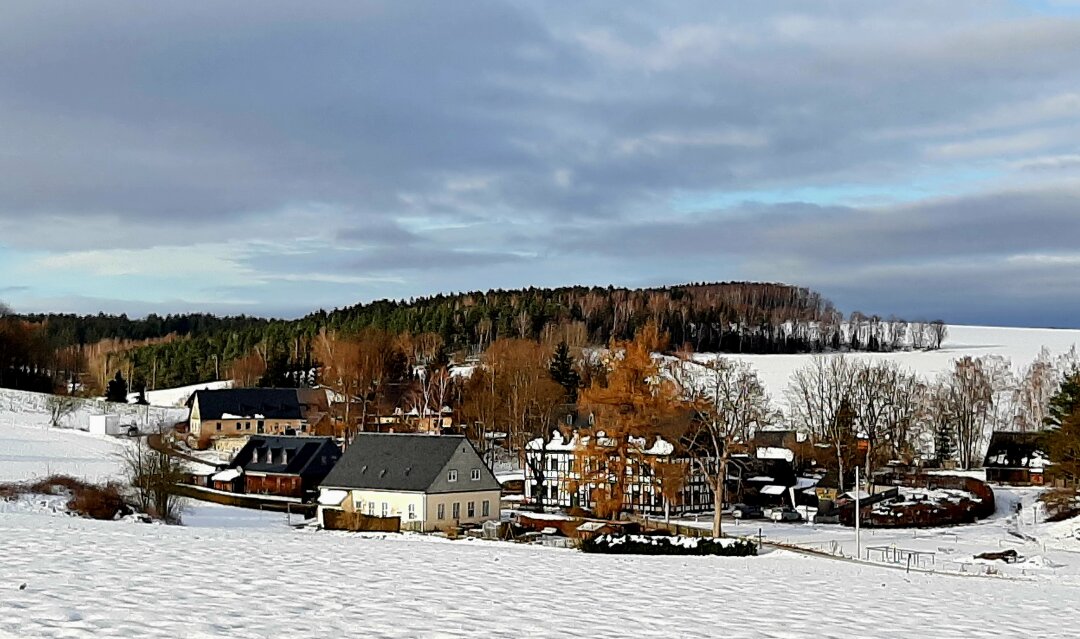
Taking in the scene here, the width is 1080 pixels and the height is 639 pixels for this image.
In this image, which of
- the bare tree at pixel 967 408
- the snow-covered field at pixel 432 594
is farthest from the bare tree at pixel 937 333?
the snow-covered field at pixel 432 594

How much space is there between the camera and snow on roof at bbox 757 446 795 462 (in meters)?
61.1

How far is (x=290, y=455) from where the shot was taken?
57844 millimetres

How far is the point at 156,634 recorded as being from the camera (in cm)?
763

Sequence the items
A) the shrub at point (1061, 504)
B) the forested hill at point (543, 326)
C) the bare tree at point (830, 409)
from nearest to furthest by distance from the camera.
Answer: the shrub at point (1061, 504) → the bare tree at point (830, 409) → the forested hill at point (543, 326)

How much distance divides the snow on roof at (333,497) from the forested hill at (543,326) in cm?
6915

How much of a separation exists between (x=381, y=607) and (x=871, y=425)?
5875 cm

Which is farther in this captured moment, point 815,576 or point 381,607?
point 815,576

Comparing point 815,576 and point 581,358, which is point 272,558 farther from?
point 581,358

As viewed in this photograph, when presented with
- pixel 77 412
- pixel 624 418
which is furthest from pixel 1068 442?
pixel 77 412

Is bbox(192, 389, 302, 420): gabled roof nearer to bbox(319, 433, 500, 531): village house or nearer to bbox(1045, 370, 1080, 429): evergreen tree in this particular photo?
bbox(319, 433, 500, 531): village house

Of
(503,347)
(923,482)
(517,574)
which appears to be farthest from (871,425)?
(517,574)

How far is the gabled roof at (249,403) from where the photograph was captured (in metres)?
78.4

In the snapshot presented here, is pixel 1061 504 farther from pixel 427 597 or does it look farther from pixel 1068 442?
pixel 427 597

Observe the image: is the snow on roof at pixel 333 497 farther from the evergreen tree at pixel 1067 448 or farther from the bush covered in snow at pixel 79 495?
the evergreen tree at pixel 1067 448
